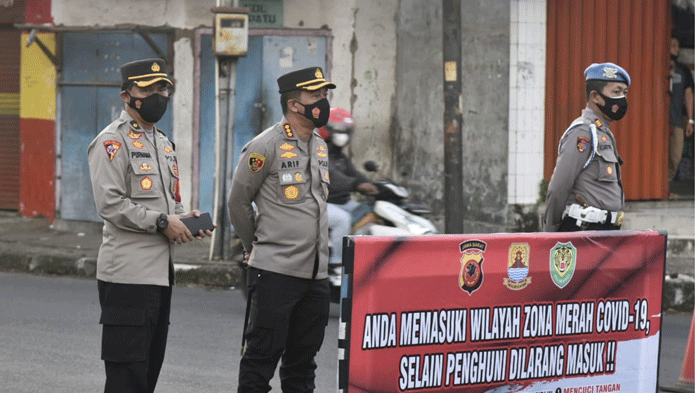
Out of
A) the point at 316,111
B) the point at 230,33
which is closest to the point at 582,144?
the point at 316,111

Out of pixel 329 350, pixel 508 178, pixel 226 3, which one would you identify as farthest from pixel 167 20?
pixel 329 350

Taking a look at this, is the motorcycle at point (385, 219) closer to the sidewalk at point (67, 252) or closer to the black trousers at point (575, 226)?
the black trousers at point (575, 226)

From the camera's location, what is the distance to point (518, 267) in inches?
200

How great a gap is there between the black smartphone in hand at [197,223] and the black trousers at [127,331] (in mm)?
289

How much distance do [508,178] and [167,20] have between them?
14.0 feet

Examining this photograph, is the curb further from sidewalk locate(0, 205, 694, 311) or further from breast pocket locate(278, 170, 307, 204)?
breast pocket locate(278, 170, 307, 204)

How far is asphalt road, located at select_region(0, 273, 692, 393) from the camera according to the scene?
6.72m

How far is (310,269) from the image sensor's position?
16.7 ft

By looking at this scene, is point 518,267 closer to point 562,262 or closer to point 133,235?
point 562,262

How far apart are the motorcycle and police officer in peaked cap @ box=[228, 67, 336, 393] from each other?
10.5 feet

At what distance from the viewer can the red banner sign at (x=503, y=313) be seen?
4688mm

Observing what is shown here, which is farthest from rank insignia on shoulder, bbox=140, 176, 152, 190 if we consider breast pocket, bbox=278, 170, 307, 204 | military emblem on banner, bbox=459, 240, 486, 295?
military emblem on banner, bbox=459, 240, 486, 295

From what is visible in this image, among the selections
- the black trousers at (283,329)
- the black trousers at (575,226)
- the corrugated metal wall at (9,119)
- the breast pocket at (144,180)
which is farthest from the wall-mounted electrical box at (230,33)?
the breast pocket at (144,180)

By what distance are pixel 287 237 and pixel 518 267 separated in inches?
40.6
